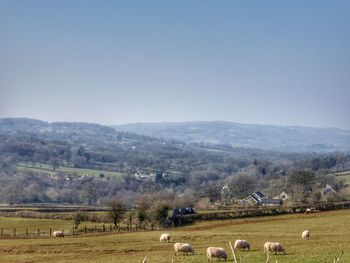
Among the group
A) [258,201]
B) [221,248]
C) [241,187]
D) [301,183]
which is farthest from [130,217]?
[241,187]

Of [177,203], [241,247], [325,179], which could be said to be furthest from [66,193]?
[241,247]

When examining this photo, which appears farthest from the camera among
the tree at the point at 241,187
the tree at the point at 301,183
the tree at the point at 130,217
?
the tree at the point at 241,187

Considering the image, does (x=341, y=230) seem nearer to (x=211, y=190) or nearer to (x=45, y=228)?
(x=45, y=228)

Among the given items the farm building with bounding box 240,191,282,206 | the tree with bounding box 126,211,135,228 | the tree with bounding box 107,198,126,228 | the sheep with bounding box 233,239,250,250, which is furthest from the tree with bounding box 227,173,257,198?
the sheep with bounding box 233,239,250,250

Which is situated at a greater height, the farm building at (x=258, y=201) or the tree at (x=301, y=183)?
the tree at (x=301, y=183)

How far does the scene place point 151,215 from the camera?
88188 millimetres

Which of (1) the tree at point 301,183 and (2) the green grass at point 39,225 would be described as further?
(1) the tree at point 301,183

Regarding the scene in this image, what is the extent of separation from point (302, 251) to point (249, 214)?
2163 inches

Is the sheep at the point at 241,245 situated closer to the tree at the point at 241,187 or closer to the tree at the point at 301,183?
the tree at the point at 301,183

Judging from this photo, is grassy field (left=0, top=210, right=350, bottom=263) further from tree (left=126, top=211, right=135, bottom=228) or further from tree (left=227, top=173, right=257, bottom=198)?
tree (left=227, top=173, right=257, bottom=198)

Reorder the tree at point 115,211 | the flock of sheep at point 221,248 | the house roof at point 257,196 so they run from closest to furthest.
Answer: the flock of sheep at point 221,248 → the tree at point 115,211 → the house roof at point 257,196

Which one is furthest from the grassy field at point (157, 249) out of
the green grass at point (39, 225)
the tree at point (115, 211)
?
the green grass at point (39, 225)

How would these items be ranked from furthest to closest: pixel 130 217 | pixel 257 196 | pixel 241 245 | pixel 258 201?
pixel 257 196 < pixel 258 201 < pixel 130 217 < pixel 241 245

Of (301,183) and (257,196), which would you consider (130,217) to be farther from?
(257,196)
